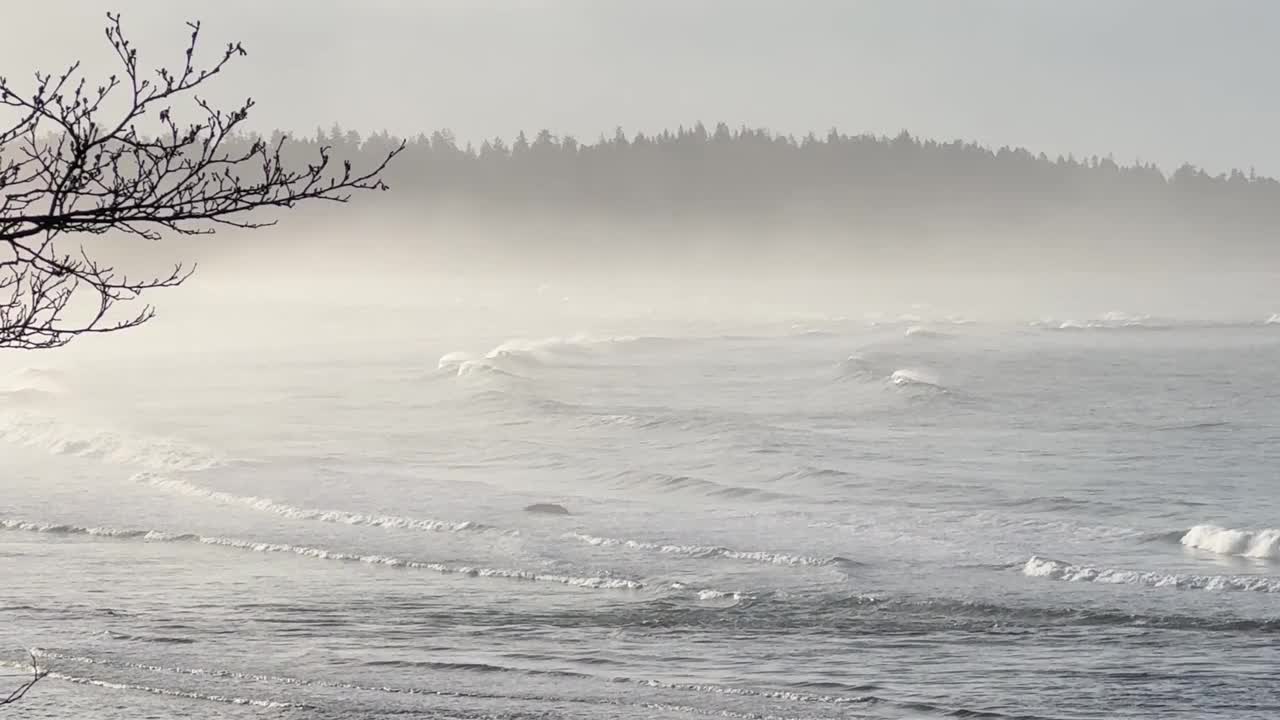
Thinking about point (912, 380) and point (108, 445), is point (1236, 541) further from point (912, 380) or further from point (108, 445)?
point (912, 380)

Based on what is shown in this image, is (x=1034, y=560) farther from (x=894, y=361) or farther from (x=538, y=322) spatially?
(x=538, y=322)

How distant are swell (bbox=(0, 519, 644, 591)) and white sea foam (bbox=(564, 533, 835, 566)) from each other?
74.3 inches

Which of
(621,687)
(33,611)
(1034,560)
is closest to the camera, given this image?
(621,687)

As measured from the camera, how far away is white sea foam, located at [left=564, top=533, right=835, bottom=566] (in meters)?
18.0

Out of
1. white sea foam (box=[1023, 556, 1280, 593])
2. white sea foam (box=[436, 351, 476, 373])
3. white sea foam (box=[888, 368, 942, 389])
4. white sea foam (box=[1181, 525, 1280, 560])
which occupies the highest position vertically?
white sea foam (box=[436, 351, 476, 373])

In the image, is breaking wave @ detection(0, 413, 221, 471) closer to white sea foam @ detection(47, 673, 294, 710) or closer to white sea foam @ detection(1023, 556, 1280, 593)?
white sea foam @ detection(1023, 556, 1280, 593)

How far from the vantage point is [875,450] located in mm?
32688

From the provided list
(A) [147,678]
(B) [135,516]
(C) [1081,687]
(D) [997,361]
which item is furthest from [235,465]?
(D) [997,361]

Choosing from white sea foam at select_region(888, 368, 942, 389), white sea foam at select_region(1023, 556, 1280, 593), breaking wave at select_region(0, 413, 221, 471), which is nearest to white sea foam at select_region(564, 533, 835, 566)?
white sea foam at select_region(1023, 556, 1280, 593)

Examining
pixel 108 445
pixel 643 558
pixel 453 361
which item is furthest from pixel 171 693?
pixel 453 361

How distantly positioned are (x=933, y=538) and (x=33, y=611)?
425 inches

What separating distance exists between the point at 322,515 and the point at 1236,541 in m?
11.8

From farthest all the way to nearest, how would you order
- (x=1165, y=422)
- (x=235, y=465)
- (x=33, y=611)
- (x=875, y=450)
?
(x=1165, y=422) → (x=875, y=450) → (x=235, y=465) → (x=33, y=611)

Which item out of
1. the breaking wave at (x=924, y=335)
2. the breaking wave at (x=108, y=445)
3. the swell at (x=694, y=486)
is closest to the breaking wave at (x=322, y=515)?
the breaking wave at (x=108, y=445)
